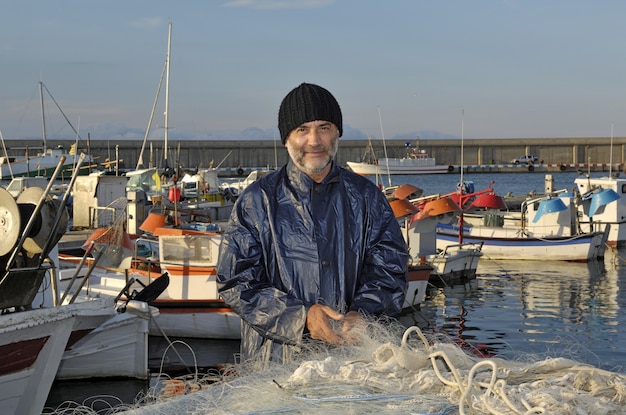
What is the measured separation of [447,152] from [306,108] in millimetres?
93875

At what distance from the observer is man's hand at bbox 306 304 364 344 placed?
2.97 metres

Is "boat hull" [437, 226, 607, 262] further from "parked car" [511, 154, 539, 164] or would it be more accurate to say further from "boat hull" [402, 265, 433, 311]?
"parked car" [511, 154, 539, 164]

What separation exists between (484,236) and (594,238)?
2.95 meters

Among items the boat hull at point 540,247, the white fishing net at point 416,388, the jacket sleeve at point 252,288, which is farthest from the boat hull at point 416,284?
the white fishing net at point 416,388

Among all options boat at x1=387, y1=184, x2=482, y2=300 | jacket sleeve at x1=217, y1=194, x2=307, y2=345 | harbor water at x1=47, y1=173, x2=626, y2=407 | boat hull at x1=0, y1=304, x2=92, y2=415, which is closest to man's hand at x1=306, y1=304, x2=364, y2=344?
jacket sleeve at x1=217, y1=194, x2=307, y2=345

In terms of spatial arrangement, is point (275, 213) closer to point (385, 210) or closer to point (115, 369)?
point (385, 210)

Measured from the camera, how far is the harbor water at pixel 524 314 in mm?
12863

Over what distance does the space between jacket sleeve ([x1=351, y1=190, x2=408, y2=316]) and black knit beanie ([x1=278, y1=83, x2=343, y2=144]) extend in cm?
35

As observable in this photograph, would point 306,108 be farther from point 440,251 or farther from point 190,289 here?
point 440,251

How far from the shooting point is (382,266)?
131 inches

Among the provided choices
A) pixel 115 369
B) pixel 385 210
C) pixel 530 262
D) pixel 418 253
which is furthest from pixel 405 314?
pixel 385 210

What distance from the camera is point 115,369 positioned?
36.4 feet

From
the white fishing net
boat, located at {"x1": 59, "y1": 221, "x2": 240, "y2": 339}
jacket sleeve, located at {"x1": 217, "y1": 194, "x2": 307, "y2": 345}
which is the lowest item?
boat, located at {"x1": 59, "y1": 221, "x2": 240, "y2": 339}

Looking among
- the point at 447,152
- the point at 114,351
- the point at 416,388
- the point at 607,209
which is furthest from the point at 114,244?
the point at 447,152
